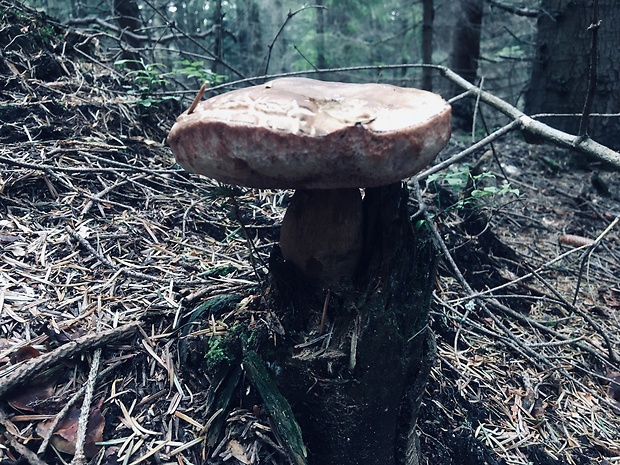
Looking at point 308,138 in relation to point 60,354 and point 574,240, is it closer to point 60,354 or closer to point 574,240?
point 60,354

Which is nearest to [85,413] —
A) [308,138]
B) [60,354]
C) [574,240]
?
[60,354]

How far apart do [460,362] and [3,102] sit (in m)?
3.12

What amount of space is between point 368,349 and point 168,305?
2.90 ft

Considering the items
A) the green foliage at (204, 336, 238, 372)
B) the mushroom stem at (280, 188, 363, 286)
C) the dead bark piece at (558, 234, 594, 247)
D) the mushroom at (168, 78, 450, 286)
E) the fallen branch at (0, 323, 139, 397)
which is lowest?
the dead bark piece at (558, 234, 594, 247)

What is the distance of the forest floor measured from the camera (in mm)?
1387

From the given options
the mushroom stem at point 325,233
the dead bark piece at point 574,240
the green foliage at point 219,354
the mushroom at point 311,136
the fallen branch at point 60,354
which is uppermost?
the mushroom at point 311,136

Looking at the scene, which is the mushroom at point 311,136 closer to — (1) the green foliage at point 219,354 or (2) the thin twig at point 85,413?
(1) the green foliage at point 219,354

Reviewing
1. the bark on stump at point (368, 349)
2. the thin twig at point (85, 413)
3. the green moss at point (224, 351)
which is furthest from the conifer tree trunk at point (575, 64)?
the thin twig at point (85, 413)

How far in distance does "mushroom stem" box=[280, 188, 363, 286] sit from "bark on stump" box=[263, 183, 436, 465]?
6cm

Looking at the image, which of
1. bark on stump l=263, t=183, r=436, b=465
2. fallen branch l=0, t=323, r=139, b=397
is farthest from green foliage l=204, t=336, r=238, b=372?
fallen branch l=0, t=323, r=139, b=397

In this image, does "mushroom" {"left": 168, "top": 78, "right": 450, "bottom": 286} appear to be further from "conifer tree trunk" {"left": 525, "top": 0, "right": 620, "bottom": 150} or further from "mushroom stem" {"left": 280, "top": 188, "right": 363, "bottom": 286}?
"conifer tree trunk" {"left": 525, "top": 0, "right": 620, "bottom": 150}

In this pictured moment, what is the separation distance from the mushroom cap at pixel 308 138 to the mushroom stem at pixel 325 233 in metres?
0.31

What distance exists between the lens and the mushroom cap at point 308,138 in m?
1.05

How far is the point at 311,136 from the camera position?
1.04 metres
